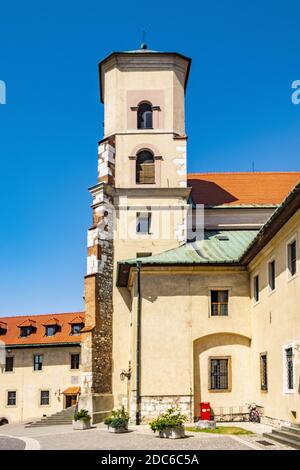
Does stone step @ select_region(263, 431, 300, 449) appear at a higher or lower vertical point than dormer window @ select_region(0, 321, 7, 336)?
lower

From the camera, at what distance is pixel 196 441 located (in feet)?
58.8

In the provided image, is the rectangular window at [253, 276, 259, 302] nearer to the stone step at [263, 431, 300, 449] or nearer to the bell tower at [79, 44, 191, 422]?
the bell tower at [79, 44, 191, 422]

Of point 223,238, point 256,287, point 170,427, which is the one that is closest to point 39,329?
point 223,238

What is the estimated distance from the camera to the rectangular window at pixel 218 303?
1047 inches

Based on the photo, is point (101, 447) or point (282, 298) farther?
point (282, 298)

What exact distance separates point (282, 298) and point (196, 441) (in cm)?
587

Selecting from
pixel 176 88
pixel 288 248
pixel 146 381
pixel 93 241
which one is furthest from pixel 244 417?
pixel 176 88

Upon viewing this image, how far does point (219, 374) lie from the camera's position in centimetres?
2592

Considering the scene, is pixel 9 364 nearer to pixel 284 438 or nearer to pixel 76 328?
pixel 76 328

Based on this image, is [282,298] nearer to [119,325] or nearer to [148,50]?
[119,325]

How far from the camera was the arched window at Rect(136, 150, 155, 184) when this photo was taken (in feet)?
109

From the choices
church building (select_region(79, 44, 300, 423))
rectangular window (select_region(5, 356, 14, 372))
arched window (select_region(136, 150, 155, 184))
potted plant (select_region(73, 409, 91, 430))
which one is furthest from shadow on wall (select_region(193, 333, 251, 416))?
rectangular window (select_region(5, 356, 14, 372))

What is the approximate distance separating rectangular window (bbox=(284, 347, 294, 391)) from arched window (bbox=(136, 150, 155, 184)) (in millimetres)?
15244
